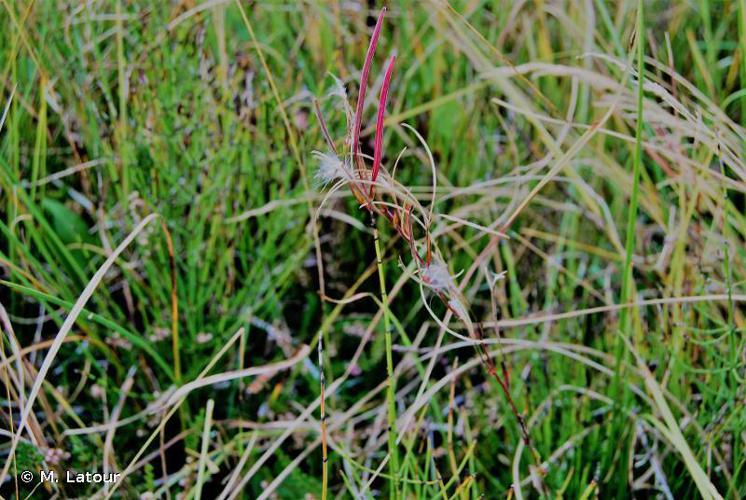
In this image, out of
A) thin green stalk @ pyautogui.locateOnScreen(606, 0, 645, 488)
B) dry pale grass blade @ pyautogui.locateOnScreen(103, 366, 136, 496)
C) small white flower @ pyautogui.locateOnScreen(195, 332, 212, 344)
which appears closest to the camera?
thin green stalk @ pyautogui.locateOnScreen(606, 0, 645, 488)

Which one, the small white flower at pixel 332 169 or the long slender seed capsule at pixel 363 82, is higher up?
the long slender seed capsule at pixel 363 82

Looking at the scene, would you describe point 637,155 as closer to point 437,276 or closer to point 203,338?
point 437,276

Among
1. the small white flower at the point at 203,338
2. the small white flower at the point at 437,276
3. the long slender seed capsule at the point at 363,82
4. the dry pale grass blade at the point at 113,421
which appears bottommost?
the dry pale grass blade at the point at 113,421

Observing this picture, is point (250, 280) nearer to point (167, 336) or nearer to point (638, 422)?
point (167, 336)

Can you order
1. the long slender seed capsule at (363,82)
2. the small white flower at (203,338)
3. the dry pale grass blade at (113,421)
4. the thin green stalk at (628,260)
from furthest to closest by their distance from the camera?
the small white flower at (203,338) < the dry pale grass blade at (113,421) < the thin green stalk at (628,260) < the long slender seed capsule at (363,82)

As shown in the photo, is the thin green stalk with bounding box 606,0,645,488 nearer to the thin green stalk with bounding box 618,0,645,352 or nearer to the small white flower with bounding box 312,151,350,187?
the thin green stalk with bounding box 618,0,645,352

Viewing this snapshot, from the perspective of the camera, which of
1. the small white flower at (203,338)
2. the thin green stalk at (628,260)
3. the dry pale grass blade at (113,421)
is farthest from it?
the small white flower at (203,338)

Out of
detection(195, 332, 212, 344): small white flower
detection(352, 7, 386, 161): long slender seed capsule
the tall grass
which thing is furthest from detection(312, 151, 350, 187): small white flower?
detection(195, 332, 212, 344): small white flower

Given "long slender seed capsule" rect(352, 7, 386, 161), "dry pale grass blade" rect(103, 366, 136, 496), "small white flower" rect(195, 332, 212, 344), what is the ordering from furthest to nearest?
1. "small white flower" rect(195, 332, 212, 344)
2. "dry pale grass blade" rect(103, 366, 136, 496)
3. "long slender seed capsule" rect(352, 7, 386, 161)

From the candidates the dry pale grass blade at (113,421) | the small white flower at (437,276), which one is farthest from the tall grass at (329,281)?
the small white flower at (437,276)

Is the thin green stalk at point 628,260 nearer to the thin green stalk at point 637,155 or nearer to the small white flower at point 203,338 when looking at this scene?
the thin green stalk at point 637,155

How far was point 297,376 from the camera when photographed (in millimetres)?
897

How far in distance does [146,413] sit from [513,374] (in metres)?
0.40

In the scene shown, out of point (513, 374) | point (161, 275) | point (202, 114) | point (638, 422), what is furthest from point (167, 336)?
point (638, 422)
